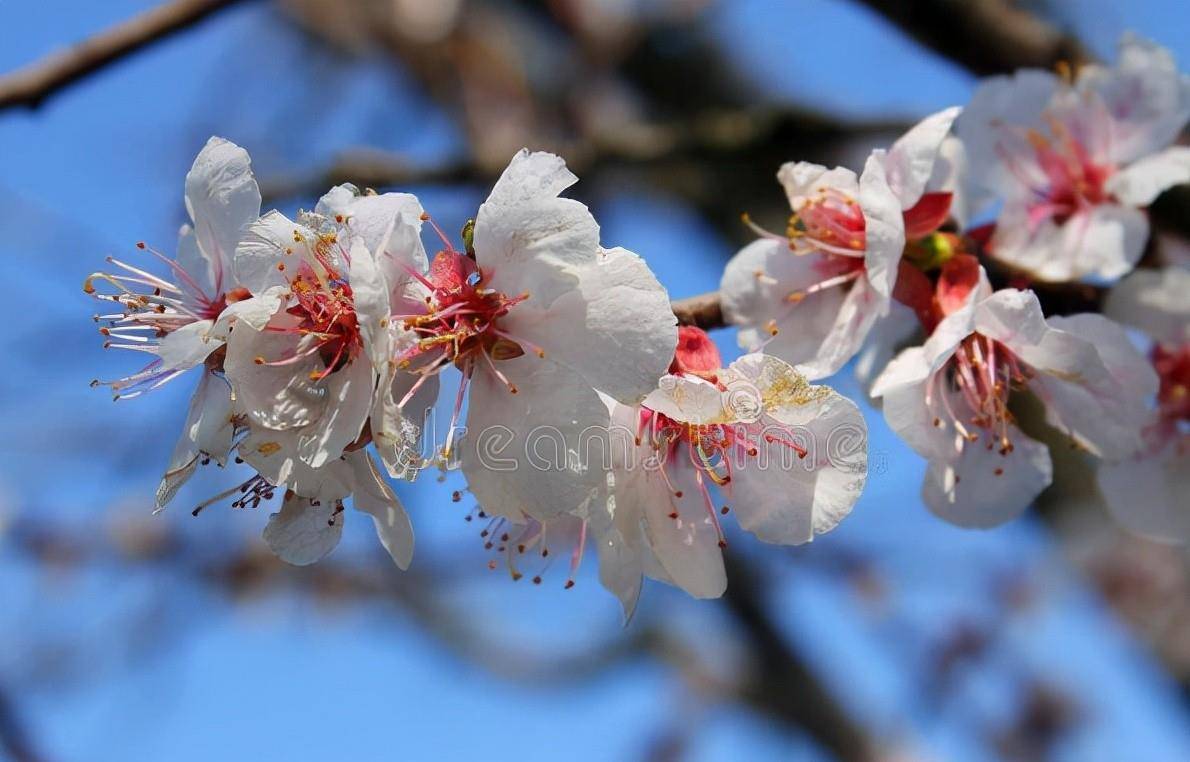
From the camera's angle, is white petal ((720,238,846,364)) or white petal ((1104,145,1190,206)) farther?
white petal ((1104,145,1190,206))

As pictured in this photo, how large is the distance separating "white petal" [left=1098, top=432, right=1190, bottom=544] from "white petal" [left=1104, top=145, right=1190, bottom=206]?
0.38 m

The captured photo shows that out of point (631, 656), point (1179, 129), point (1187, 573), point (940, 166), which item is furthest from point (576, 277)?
point (631, 656)

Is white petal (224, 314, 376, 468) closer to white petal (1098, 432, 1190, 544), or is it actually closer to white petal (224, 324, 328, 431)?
white petal (224, 324, 328, 431)

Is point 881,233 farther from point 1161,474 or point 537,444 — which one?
point 1161,474

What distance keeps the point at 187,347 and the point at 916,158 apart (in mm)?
831

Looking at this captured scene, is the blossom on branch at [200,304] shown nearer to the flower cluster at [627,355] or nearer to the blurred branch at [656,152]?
the flower cluster at [627,355]

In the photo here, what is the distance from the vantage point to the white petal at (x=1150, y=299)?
1.38m

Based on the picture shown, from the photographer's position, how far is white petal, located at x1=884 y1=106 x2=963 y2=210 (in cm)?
116

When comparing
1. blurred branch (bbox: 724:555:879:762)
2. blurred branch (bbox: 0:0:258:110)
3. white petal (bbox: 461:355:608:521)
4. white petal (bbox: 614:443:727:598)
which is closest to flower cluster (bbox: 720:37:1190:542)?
white petal (bbox: 614:443:727:598)

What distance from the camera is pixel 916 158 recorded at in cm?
116

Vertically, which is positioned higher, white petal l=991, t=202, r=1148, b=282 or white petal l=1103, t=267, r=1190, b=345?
white petal l=991, t=202, r=1148, b=282

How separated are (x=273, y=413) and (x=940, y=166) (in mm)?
890

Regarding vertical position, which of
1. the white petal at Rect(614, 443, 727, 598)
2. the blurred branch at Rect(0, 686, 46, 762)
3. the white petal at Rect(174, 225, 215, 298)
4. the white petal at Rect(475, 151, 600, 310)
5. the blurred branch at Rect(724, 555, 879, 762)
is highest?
the white petal at Rect(475, 151, 600, 310)

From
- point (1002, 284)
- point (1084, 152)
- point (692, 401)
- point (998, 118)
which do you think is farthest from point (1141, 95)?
point (692, 401)
